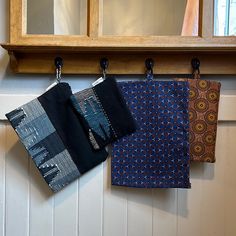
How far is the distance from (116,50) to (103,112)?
191mm

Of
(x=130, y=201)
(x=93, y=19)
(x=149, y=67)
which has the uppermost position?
(x=93, y=19)

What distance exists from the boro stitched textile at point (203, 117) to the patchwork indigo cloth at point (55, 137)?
30cm

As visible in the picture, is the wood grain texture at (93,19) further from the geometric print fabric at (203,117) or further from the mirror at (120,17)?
the geometric print fabric at (203,117)

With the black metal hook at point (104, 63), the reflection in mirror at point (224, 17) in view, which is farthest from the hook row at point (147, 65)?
the reflection in mirror at point (224, 17)

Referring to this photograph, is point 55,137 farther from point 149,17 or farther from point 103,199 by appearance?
point 149,17

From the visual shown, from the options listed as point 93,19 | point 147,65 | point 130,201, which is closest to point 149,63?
point 147,65

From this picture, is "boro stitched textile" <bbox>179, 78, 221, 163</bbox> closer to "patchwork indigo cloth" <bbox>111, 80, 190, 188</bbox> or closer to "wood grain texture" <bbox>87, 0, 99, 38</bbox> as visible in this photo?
"patchwork indigo cloth" <bbox>111, 80, 190, 188</bbox>

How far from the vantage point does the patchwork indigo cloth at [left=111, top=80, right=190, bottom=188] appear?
3.27 ft

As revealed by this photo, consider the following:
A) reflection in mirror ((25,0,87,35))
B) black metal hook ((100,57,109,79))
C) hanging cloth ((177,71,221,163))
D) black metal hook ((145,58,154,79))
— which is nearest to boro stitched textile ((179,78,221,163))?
hanging cloth ((177,71,221,163))

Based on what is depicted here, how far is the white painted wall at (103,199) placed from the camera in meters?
1.06

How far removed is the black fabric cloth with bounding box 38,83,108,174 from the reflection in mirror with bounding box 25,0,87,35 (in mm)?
181

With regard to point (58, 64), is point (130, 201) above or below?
below

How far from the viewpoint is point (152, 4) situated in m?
1.08

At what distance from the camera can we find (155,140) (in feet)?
3.31
